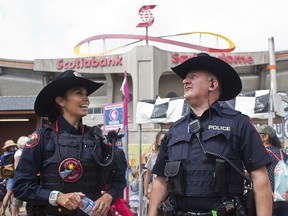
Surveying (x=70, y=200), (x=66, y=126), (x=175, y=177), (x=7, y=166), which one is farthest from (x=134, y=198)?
(x=175, y=177)

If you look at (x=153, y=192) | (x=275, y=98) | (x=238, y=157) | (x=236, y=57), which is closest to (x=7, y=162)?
(x=275, y=98)

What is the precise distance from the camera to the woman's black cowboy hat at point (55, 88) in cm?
324

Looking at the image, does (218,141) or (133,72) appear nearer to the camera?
(218,141)

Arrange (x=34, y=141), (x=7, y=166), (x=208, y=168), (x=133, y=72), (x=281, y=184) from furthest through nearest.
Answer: (x=133, y=72), (x=7, y=166), (x=281, y=184), (x=34, y=141), (x=208, y=168)

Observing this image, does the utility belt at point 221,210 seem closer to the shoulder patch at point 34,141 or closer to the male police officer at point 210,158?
the male police officer at point 210,158

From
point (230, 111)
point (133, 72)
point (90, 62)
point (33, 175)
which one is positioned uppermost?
point (90, 62)

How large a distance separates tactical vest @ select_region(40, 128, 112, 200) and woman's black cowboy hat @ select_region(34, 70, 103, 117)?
0.34m

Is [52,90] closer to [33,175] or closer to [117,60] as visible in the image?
[33,175]

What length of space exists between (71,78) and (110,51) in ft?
117

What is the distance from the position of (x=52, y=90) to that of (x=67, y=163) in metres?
0.69

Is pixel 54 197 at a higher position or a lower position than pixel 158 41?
lower

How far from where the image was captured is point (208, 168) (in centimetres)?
257

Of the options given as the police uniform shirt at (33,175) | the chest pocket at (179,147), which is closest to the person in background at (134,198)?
the police uniform shirt at (33,175)

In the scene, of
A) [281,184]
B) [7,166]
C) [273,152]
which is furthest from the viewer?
[7,166]
